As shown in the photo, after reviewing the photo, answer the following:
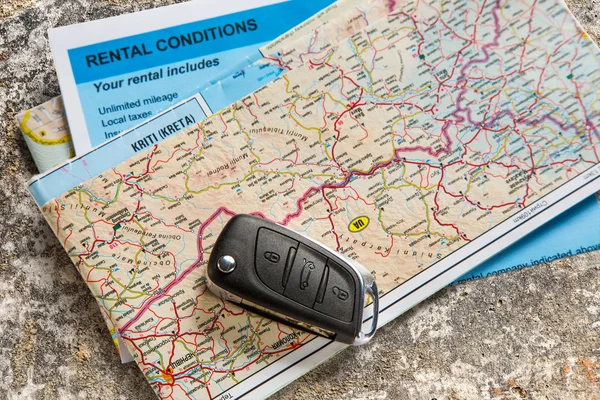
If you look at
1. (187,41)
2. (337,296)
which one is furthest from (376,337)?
(187,41)

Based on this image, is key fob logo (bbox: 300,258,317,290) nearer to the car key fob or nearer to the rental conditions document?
the car key fob

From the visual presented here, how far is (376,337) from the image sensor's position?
0.75 metres

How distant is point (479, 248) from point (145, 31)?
0.56 meters

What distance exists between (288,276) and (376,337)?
180 millimetres

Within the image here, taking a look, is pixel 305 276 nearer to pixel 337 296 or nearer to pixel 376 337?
pixel 337 296

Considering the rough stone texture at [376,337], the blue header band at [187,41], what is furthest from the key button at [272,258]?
the blue header band at [187,41]

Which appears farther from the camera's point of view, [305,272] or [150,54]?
[150,54]

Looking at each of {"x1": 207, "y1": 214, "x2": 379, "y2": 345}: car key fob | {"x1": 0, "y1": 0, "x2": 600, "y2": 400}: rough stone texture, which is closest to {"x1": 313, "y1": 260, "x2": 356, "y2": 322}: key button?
{"x1": 207, "y1": 214, "x2": 379, "y2": 345}: car key fob

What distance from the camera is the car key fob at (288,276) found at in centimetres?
65

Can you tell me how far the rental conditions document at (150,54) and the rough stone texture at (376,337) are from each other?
2.2 inches

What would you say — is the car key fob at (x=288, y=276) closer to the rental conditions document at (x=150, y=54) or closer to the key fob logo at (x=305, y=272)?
the key fob logo at (x=305, y=272)

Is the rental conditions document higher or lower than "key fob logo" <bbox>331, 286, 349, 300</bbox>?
higher

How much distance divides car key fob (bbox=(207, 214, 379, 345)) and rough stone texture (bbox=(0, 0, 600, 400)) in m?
0.12

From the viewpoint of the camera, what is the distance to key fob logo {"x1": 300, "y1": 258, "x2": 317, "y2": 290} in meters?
0.66
